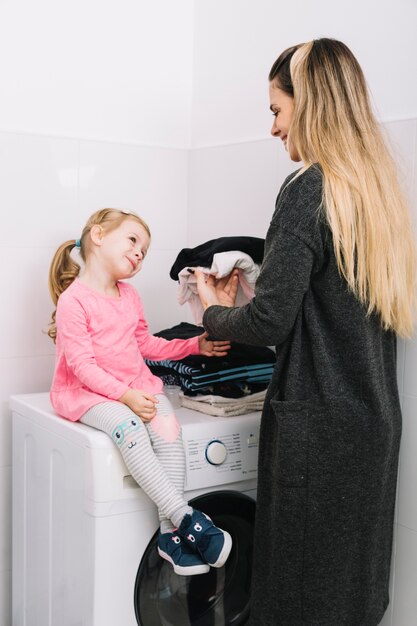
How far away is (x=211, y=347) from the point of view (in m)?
1.93

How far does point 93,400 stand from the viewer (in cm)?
175

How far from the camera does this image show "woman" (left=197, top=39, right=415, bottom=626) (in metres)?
1.47

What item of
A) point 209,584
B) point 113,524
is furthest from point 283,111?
point 209,584

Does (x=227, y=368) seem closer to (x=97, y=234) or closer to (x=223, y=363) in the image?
(x=223, y=363)

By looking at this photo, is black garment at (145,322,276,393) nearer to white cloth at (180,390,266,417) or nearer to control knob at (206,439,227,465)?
white cloth at (180,390,266,417)

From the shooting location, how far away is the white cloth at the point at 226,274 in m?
1.81

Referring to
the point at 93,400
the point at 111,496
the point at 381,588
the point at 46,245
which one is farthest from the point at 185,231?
the point at 381,588

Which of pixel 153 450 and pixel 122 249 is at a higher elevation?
pixel 122 249

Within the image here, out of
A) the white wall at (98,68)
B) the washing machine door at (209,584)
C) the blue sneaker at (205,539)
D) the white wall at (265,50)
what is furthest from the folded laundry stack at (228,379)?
the white wall at (98,68)

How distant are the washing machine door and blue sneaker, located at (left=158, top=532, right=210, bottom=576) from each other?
89 millimetres

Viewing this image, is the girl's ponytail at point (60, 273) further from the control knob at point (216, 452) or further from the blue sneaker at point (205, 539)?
the blue sneaker at point (205, 539)

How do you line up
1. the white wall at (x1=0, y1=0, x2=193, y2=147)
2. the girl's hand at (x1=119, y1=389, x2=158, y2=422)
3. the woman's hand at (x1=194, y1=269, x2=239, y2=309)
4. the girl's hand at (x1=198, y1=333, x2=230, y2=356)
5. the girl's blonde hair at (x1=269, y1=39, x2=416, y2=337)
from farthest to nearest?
the white wall at (x1=0, y1=0, x2=193, y2=147) → the girl's hand at (x1=198, y1=333, x2=230, y2=356) → the woman's hand at (x1=194, y1=269, x2=239, y2=309) → the girl's hand at (x1=119, y1=389, x2=158, y2=422) → the girl's blonde hair at (x1=269, y1=39, x2=416, y2=337)

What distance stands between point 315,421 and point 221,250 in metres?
0.52

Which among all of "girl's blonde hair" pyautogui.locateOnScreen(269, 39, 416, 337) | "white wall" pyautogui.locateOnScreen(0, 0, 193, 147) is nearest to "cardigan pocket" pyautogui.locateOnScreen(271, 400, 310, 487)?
"girl's blonde hair" pyautogui.locateOnScreen(269, 39, 416, 337)
